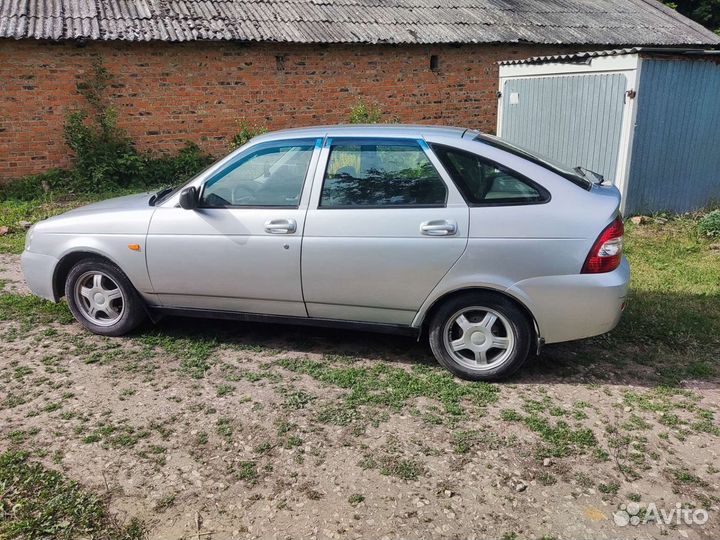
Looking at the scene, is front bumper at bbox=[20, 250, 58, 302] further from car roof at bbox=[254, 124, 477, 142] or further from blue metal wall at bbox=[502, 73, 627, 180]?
blue metal wall at bbox=[502, 73, 627, 180]

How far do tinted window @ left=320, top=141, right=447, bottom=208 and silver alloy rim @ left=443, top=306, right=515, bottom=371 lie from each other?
31.3 inches

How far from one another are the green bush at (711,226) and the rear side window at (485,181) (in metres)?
5.04

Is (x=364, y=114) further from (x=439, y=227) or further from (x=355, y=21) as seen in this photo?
(x=439, y=227)

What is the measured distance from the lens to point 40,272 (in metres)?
4.83

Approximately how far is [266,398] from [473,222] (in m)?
1.77

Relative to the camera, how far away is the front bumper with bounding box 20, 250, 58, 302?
188 inches

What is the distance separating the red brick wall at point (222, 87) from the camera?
11039mm

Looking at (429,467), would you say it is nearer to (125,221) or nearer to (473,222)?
(473,222)

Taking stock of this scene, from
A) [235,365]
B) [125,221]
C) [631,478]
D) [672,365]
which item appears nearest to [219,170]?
[125,221]

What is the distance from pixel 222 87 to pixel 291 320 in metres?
9.16

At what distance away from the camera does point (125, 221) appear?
4.57 m

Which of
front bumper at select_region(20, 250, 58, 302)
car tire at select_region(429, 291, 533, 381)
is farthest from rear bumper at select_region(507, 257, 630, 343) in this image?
front bumper at select_region(20, 250, 58, 302)

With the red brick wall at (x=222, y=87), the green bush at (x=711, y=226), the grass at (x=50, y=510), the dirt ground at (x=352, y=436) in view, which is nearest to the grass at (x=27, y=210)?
the red brick wall at (x=222, y=87)

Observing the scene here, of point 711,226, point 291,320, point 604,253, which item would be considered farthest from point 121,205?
point 711,226
